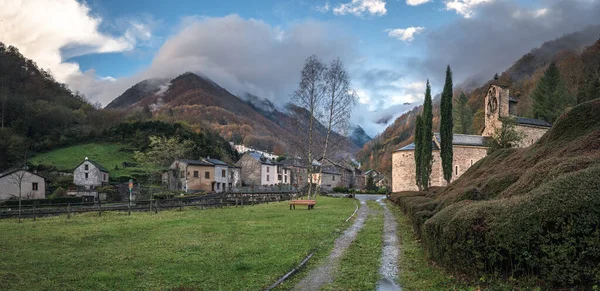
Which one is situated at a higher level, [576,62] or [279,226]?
[576,62]

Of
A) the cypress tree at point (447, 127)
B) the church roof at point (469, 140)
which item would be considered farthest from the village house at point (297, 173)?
the cypress tree at point (447, 127)

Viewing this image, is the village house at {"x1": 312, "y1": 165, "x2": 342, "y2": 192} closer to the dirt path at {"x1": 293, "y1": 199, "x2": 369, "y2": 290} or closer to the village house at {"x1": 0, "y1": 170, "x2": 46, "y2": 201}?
the village house at {"x1": 0, "y1": 170, "x2": 46, "y2": 201}

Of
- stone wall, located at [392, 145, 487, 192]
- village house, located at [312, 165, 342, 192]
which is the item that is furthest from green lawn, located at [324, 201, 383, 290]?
village house, located at [312, 165, 342, 192]

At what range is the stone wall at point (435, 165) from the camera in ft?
169

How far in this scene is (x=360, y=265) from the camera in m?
10.2

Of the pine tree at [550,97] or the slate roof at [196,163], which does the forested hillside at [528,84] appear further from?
the slate roof at [196,163]

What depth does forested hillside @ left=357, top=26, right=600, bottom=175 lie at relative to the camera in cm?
7506

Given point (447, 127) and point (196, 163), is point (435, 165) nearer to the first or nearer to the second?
point (447, 127)

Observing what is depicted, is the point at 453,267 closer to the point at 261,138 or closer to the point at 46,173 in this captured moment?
the point at 46,173

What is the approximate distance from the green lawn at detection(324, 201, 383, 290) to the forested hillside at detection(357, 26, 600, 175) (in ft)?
177

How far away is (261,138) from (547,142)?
13925 cm

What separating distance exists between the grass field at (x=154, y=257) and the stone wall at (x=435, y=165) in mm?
38896

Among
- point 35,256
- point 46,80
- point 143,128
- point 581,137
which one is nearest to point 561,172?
point 581,137

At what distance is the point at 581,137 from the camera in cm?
1070
